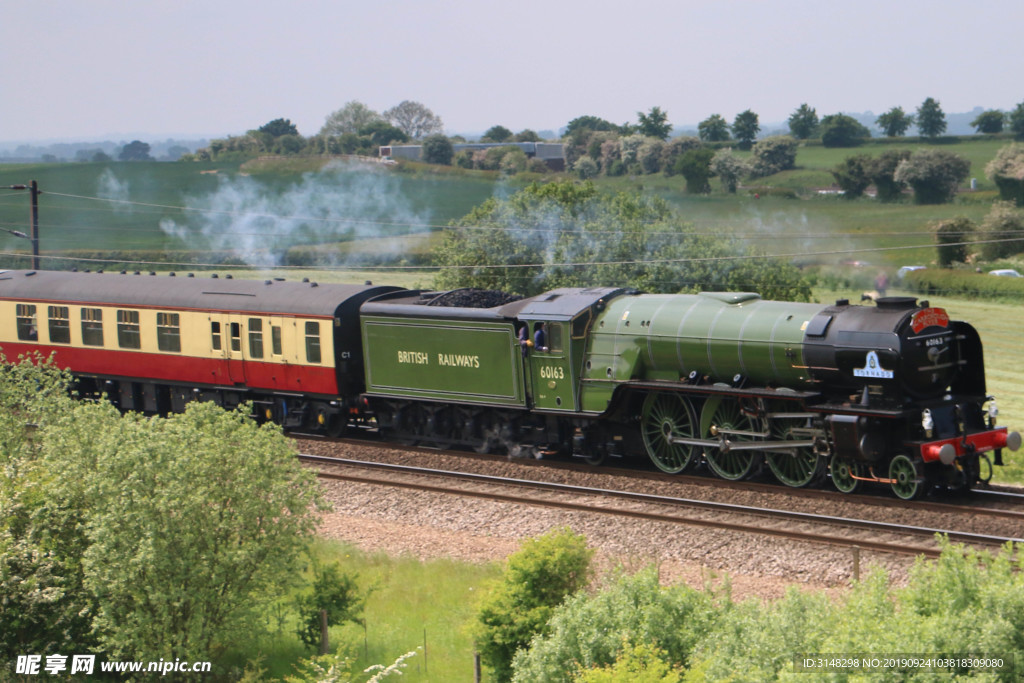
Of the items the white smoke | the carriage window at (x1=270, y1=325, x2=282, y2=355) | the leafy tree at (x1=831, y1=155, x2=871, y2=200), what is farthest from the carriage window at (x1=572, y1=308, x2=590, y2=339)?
the leafy tree at (x1=831, y1=155, x2=871, y2=200)

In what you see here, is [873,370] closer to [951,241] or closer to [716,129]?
[951,241]

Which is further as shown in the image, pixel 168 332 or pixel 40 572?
pixel 168 332

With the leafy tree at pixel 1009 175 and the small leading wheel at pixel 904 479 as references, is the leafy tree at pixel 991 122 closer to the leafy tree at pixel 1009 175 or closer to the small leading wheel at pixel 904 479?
the leafy tree at pixel 1009 175

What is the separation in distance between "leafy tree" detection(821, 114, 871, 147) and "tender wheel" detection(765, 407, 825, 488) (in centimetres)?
7148

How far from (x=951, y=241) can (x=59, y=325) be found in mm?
33076

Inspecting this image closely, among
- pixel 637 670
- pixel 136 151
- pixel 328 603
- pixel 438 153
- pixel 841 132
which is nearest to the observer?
pixel 637 670

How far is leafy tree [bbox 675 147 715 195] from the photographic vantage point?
6091 cm

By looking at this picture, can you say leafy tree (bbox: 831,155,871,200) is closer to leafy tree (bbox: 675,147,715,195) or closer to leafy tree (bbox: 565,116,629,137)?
leafy tree (bbox: 675,147,715,195)

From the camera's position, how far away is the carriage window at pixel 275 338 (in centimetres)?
2500

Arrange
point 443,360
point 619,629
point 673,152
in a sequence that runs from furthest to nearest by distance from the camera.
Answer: point 673,152 < point 443,360 < point 619,629

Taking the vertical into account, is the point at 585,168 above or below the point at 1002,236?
above

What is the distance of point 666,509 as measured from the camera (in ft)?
60.0

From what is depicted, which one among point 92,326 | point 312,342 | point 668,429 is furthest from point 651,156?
point 668,429

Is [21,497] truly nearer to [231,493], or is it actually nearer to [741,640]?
[231,493]
